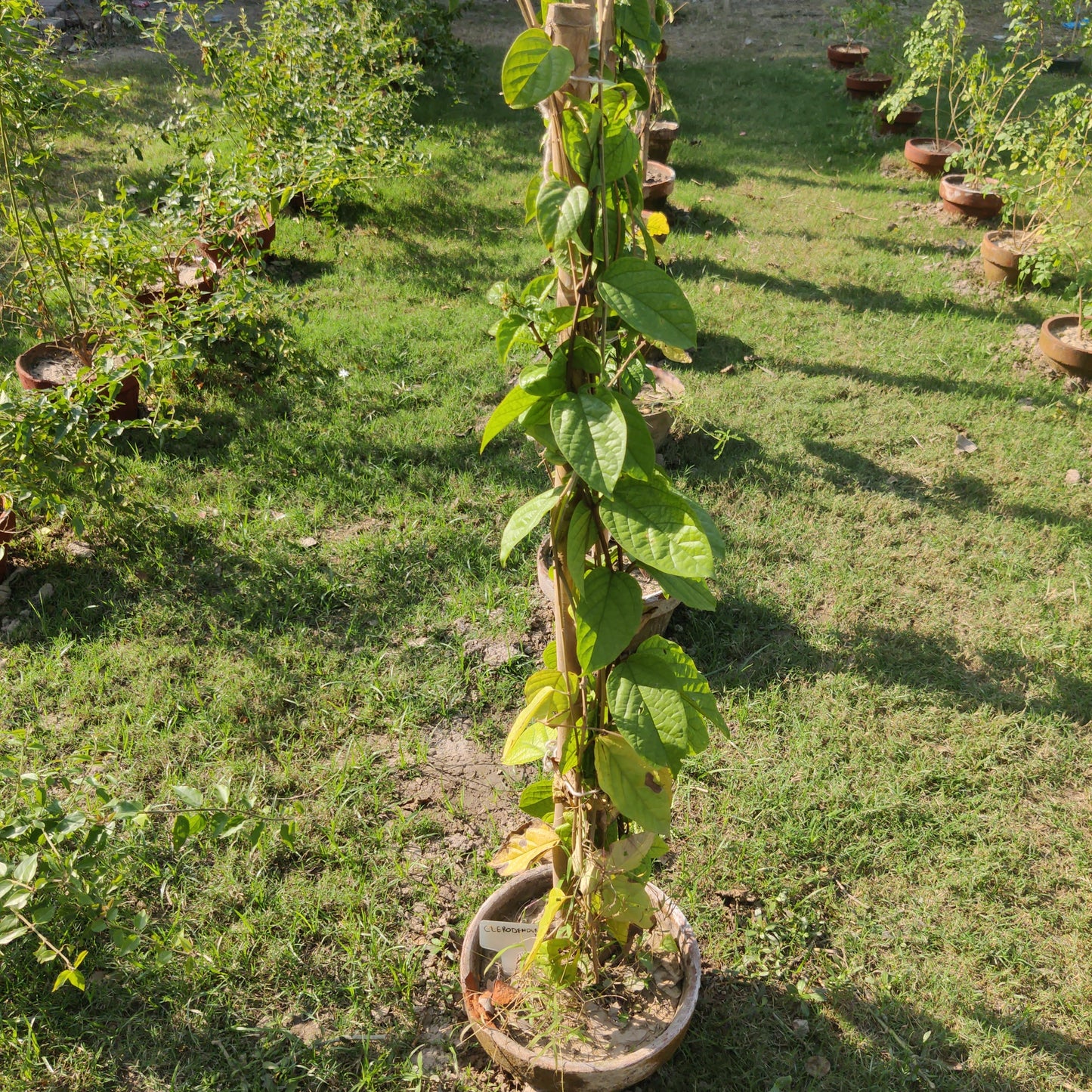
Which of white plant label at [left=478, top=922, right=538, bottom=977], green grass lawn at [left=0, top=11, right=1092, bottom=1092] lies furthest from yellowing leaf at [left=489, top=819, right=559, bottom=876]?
green grass lawn at [left=0, top=11, right=1092, bottom=1092]

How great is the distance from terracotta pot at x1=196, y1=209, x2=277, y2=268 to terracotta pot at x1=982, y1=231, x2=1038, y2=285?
4.35m

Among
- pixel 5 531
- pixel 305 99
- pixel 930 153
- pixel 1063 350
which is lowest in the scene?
pixel 5 531

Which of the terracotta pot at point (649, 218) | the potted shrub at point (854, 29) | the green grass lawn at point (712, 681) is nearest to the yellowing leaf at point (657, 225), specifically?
the terracotta pot at point (649, 218)

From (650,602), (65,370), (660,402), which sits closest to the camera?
(650,602)

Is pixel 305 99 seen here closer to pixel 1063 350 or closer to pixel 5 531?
pixel 5 531

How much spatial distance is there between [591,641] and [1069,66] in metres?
11.7

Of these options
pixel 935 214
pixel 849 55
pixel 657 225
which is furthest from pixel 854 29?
pixel 657 225

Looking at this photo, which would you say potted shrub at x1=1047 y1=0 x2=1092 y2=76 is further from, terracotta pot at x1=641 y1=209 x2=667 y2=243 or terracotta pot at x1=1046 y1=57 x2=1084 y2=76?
terracotta pot at x1=641 y1=209 x2=667 y2=243

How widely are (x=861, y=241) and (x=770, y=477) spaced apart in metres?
3.12

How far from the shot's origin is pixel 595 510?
56.0 inches

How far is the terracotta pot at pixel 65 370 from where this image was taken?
389 cm

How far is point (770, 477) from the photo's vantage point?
3.85 m

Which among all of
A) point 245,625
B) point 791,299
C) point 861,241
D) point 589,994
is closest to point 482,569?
point 245,625

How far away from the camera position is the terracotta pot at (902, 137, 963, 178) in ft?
22.7
